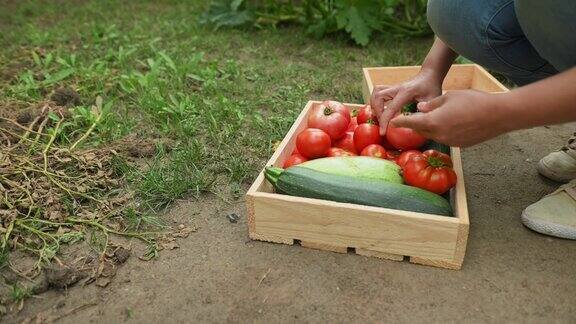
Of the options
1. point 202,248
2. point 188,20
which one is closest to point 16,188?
point 202,248

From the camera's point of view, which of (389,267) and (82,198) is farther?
(82,198)

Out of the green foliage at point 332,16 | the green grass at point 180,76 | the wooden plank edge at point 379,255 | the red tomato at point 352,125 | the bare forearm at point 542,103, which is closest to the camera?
the bare forearm at point 542,103

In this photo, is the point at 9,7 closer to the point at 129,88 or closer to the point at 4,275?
the point at 129,88

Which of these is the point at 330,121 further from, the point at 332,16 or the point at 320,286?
the point at 332,16

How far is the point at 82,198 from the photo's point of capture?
6.90 feet

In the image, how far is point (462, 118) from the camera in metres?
1.48

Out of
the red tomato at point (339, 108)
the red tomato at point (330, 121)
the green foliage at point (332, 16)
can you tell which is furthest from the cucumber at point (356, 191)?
the green foliage at point (332, 16)

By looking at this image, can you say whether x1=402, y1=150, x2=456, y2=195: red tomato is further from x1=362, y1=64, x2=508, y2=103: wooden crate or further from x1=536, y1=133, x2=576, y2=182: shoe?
x1=362, y1=64, x2=508, y2=103: wooden crate

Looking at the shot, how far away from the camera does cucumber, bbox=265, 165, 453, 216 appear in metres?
1.77

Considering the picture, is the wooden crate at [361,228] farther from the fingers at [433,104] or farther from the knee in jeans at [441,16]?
the knee in jeans at [441,16]

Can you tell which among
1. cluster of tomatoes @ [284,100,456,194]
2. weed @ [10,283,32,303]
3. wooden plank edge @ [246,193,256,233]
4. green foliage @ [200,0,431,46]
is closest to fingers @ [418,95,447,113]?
cluster of tomatoes @ [284,100,456,194]

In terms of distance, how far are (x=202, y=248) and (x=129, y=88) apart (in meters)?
1.41

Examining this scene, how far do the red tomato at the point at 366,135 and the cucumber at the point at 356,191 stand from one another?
0.98 feet

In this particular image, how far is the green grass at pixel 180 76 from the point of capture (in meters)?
2.39
